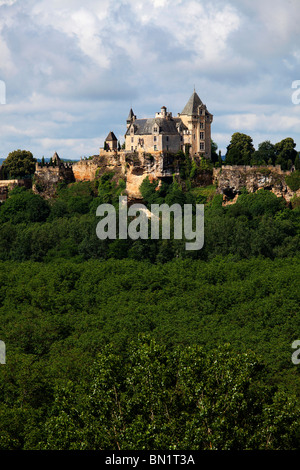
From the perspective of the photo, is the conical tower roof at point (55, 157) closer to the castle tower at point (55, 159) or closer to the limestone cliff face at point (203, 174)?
the castle tower at point (55, 159)

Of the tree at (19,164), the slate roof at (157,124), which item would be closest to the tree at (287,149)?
the slate roof at (157,124)

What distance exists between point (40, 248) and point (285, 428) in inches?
1985

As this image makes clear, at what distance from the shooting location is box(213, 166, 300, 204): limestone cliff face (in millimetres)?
81562

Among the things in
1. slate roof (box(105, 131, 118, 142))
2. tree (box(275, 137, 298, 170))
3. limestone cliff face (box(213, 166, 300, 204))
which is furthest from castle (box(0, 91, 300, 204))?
tree (box(275, 137, 298, 170))

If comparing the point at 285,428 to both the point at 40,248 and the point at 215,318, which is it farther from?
the point at 40,248

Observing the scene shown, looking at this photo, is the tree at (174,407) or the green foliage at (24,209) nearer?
the tree at (174,407)

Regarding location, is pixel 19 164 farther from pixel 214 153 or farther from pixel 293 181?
pixel 293 181

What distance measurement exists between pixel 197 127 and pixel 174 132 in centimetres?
264

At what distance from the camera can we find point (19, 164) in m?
97.9

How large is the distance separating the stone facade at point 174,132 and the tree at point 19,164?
53.7 ft

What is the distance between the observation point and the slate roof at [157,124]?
83812 mm

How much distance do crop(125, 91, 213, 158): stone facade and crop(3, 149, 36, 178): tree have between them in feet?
53.7

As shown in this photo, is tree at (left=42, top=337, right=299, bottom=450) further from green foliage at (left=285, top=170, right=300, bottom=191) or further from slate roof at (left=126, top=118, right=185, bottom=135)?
slate roof at (left=126, top=118, right=185, bottom=135)
